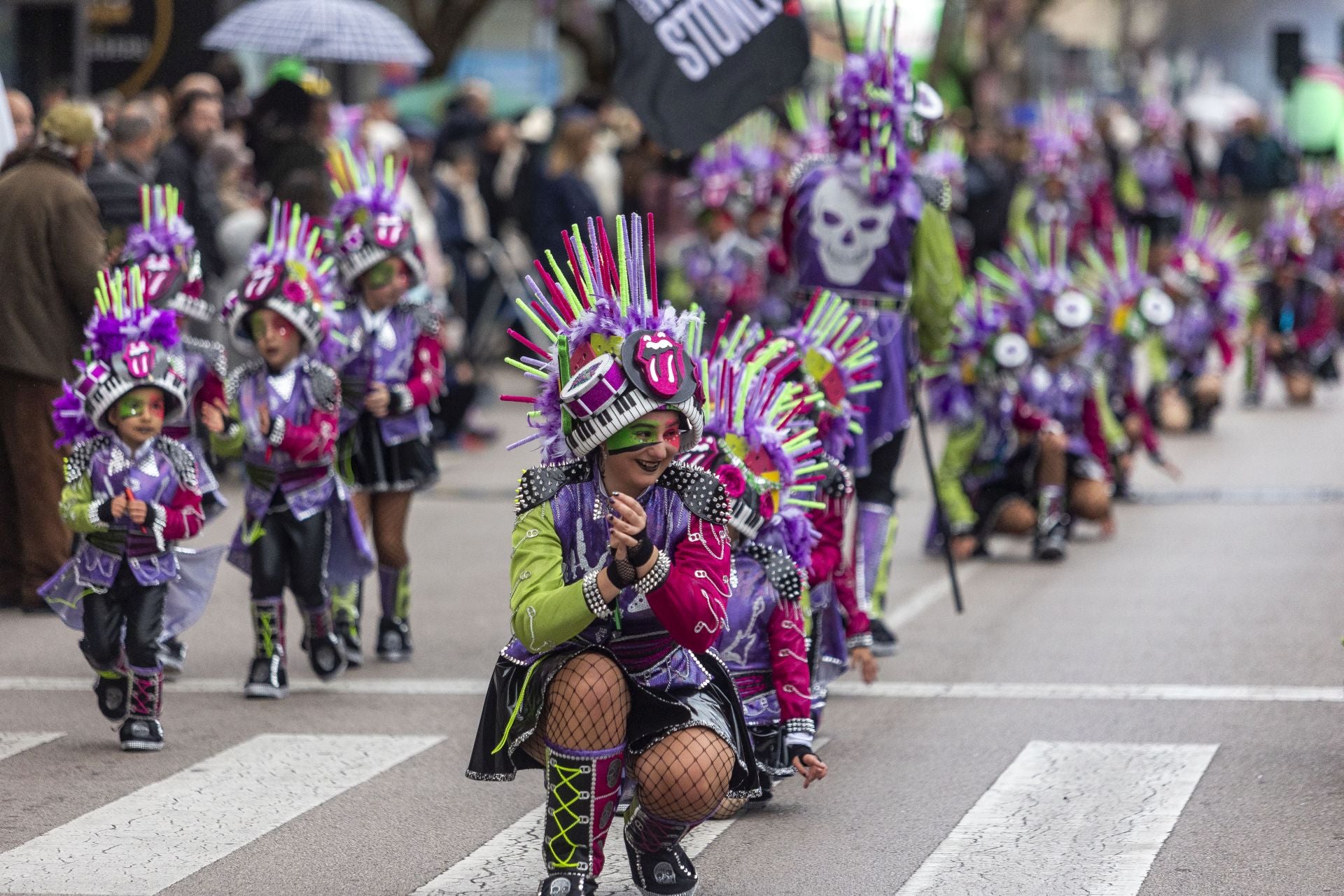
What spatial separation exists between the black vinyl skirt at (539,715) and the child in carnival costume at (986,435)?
254 inches

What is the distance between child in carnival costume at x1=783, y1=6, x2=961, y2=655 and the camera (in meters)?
9.16

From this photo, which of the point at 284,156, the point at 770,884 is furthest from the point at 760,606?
the point at 284,156

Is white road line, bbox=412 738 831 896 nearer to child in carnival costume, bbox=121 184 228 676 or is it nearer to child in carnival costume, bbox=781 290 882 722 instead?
child in carnival costume, bbox=781 290 882 722

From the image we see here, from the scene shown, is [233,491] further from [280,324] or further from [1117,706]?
[1117,706]

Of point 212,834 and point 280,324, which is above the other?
point 280,324

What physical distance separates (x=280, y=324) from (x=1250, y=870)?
13.6ft

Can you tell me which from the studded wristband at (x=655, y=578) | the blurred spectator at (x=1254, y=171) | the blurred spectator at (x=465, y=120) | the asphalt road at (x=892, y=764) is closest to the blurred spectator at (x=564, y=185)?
the blurred spectator at (x=465, y=120)

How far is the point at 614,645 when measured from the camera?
5.73m

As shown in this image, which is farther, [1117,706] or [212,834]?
[1117,706]

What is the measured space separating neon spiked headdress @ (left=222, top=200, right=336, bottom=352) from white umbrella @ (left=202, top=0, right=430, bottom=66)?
5.39 m

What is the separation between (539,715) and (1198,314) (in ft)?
40.4

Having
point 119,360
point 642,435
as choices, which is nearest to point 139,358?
point 119,360

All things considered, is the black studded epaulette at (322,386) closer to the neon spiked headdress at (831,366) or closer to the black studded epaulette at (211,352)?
the black studded epaulette at (211,352)

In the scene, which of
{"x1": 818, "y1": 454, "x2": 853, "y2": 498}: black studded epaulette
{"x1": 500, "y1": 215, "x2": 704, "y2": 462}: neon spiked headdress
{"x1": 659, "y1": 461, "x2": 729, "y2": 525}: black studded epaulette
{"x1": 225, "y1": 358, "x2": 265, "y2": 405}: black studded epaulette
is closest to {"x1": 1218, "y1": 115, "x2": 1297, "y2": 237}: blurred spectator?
{"x1": 225, "y1": 358, "x2": 265, "y2": 405}: black studded epaulette
